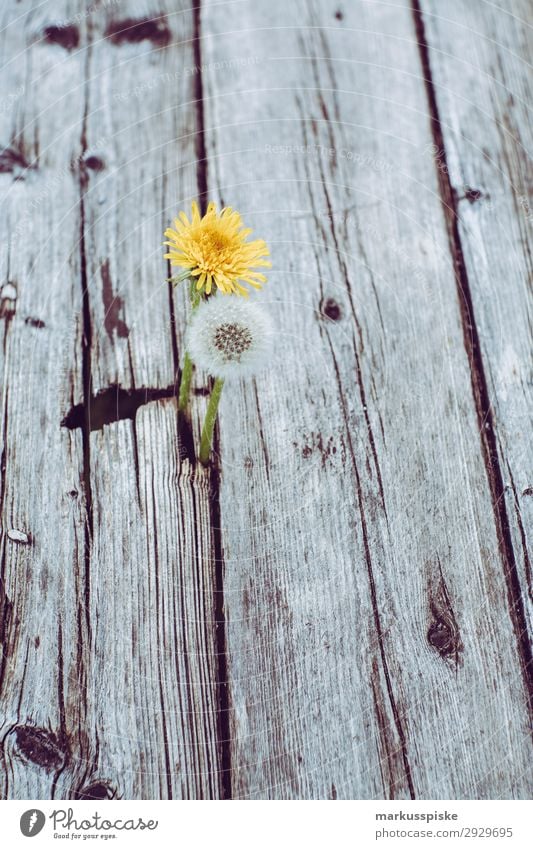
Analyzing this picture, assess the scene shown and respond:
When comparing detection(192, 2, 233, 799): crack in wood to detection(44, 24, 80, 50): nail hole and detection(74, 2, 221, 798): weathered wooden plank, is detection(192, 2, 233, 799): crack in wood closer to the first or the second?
detection(74, 2, 221, 798): weathered wooden plank

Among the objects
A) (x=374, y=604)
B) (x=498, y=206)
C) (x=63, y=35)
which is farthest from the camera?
(x=63, y=35)

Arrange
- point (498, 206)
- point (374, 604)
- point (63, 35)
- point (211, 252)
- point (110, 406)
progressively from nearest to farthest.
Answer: point (211, 252)
point (374, 604)
point (110, 406)
point (498, 206)
point (63, 35)

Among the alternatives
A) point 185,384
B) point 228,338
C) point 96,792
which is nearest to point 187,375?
point 185,384

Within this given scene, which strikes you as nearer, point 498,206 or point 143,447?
point 143,447

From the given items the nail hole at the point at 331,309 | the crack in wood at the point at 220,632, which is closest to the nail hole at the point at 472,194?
the nail hole at the point at 331,309

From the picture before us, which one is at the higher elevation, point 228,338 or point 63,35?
point 63,35
